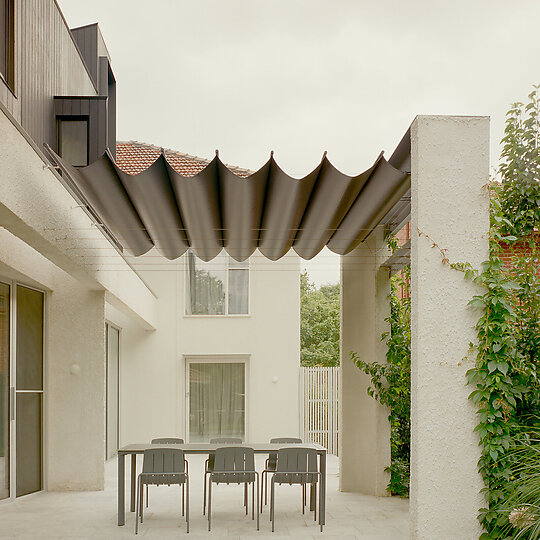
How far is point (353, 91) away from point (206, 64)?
270 inches

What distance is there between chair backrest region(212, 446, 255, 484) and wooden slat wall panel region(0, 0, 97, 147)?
4320 mm

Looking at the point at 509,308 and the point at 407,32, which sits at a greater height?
the point at 407,32

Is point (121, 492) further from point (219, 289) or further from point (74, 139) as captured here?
point (219, 289)

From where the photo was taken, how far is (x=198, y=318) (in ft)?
55.4

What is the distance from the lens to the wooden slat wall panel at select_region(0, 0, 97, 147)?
336 inches

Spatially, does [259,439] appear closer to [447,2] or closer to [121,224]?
[121,224]

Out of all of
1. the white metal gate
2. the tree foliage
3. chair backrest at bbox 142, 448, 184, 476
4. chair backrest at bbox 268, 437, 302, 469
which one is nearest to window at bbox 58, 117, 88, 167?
chair backrest at bbox 268, 437, 302, 469

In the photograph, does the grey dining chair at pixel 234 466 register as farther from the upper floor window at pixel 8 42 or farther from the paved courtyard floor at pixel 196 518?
the upper floor window at pixel 8 42

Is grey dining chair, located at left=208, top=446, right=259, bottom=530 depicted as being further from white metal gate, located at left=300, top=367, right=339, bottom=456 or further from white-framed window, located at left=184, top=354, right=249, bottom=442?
white-framed window, located at left=184, top=354, right=249, bottom=442

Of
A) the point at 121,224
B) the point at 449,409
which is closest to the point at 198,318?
the point at 121,224

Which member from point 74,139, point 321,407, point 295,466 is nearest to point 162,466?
point 295,466

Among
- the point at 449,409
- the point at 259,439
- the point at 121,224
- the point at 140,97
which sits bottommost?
the point at 259,439

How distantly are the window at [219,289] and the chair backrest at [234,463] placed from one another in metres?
8.77

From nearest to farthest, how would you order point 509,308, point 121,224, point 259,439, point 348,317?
point 509,308
point 121,224
point 348,317
point 259,439
